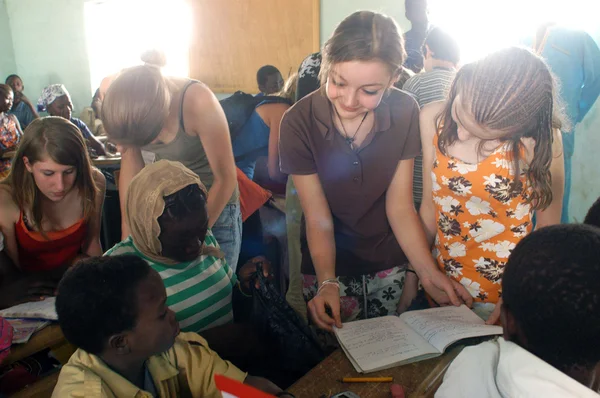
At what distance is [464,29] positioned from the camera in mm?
3729

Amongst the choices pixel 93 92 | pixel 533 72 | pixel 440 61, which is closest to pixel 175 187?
pixel 533 72

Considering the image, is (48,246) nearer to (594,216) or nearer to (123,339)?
(123,339)

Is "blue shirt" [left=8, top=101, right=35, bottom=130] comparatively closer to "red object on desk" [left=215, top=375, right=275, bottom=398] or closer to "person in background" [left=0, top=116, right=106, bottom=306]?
"person in background" [left=0, top=116, right=106, bottom=306]

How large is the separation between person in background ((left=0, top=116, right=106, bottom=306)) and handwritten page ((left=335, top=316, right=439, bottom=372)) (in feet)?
3.98

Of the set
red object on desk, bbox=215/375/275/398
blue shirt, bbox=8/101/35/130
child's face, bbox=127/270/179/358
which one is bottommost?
blue shirt, bbox=8/101/35/130

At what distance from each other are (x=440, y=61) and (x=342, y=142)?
1080mm

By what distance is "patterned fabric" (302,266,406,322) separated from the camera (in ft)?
5.07

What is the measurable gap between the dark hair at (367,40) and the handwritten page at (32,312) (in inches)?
45.7

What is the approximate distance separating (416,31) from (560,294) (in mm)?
2583

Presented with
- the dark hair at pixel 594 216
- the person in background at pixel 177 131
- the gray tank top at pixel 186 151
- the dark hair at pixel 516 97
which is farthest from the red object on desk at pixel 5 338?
the dark hair at pixel 594 216

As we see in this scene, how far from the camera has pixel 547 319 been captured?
78 centimetres

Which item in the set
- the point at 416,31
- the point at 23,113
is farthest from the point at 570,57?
the point at 23,113

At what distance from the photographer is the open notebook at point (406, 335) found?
112 cm

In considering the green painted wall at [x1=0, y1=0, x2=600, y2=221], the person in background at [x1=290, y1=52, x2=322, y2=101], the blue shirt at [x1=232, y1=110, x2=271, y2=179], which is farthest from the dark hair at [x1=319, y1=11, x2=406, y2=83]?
the green painted wall at [x1=0, y1=0, x2=600, y2=221]
